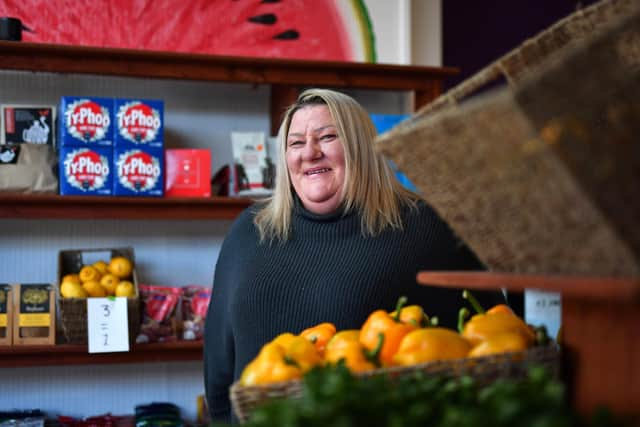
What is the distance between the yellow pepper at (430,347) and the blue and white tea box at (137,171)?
197cm

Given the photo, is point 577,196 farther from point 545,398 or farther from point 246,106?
point 246,106

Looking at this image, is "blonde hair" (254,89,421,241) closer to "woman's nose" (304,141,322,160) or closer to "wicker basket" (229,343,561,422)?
"woman's nose" (304,141,322,160)

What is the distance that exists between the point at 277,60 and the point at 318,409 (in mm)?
2352

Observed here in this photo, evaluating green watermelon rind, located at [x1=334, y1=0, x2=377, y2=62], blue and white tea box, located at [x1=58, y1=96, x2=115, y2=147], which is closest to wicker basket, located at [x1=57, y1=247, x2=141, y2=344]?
blue and white tea box, located at [x1=58, y1=96, x2=115, y2=147]

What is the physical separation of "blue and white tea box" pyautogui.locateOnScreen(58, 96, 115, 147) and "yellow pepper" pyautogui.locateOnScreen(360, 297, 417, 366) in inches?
75.5

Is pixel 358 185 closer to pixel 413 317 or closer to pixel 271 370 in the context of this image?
pixel 413 317

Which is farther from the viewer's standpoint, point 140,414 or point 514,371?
point 140,414

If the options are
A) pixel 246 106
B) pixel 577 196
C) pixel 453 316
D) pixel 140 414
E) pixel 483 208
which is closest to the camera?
pixel 577 196

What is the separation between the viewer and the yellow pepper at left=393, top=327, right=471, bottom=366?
1079 mm

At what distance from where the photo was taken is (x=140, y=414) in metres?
3.04

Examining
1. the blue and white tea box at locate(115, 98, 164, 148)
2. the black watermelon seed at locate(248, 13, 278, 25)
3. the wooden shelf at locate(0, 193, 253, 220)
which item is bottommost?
the wooden shelf at locate(0, 193, 253, 220)

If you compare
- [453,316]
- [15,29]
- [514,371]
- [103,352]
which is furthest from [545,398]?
[15,29]

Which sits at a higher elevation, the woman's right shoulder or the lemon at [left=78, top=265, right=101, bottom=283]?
the woman's right shoulder

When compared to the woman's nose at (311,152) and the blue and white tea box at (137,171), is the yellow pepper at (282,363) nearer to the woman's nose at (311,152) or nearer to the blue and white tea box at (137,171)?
the woman's nose at (311,152)
